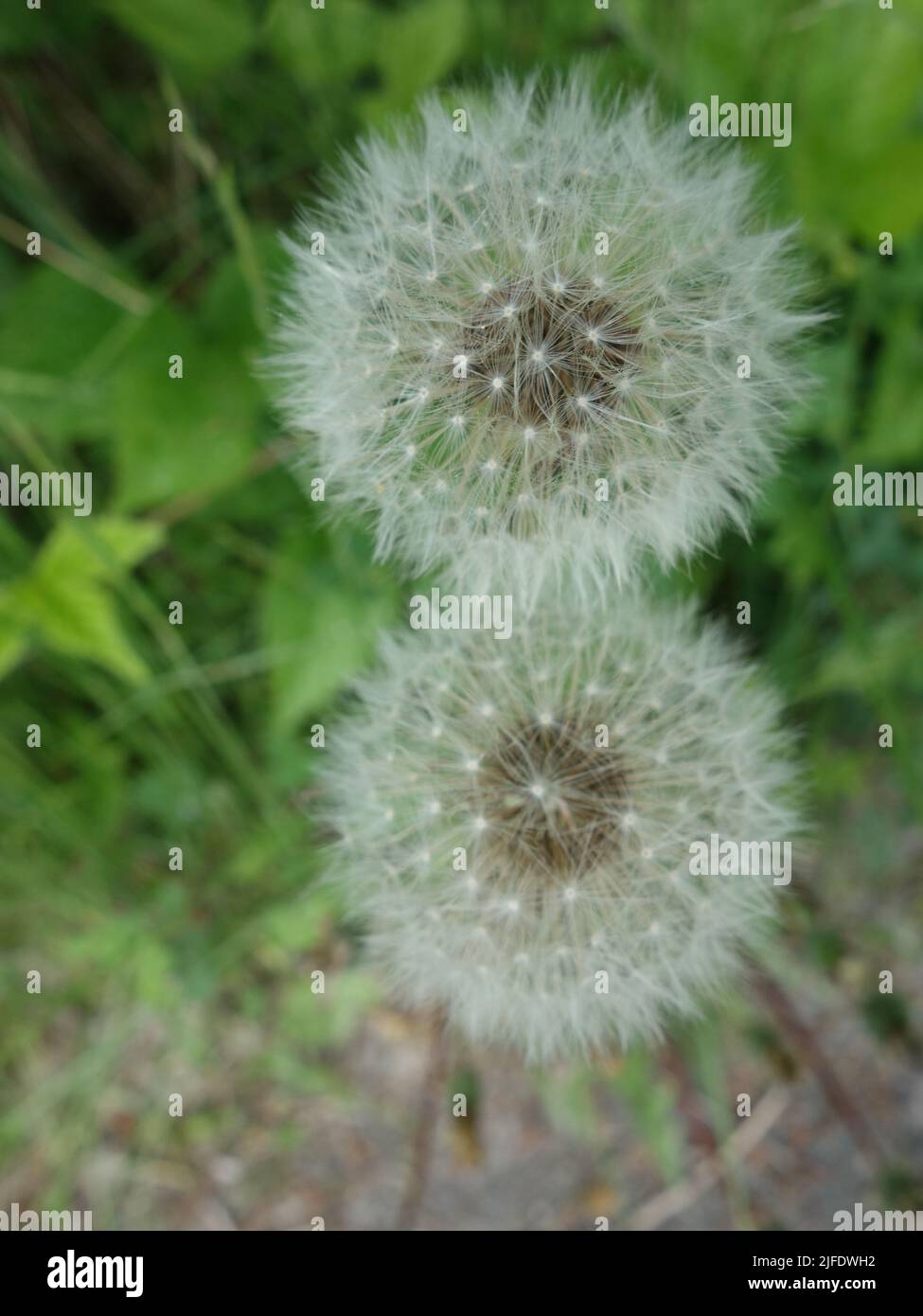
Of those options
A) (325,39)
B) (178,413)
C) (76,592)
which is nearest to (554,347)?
(178,413)

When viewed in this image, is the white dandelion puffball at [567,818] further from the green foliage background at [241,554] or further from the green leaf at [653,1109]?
the green leaf at [653,1109]

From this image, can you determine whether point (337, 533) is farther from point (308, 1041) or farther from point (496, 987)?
point (308, 1041)

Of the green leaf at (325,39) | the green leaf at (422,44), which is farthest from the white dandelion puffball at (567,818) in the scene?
the green leaf at (325,39)

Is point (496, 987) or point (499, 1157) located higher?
point (496, 987)

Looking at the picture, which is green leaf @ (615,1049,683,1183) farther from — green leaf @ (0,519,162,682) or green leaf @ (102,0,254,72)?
green leaf @ (102,0,254,72)

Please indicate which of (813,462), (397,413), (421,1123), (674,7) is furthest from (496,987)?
(674,7)
